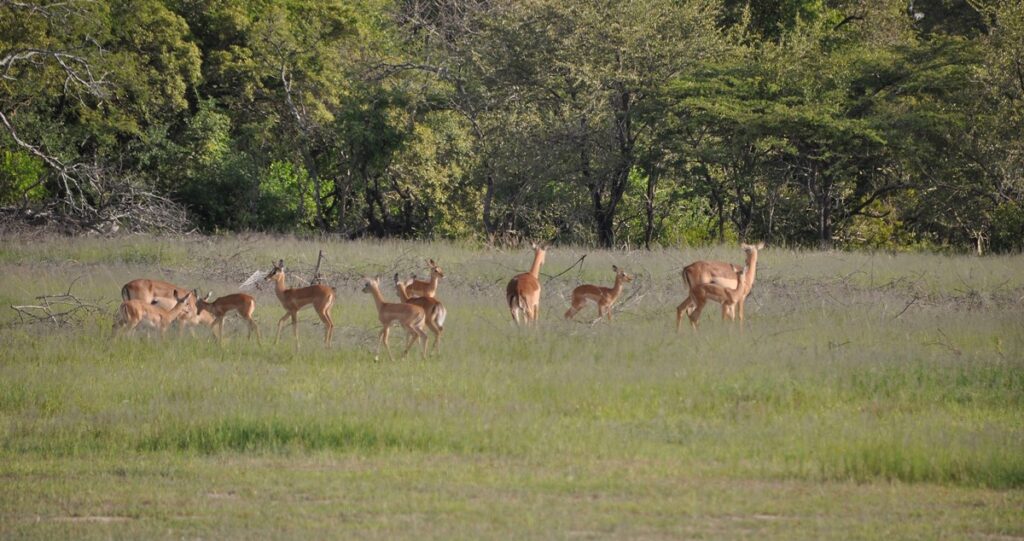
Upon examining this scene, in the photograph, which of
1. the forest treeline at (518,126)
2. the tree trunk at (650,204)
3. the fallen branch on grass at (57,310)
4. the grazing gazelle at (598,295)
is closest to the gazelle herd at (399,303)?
the grazing gazelle at (598,295)

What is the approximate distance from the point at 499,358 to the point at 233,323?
3.94 metres

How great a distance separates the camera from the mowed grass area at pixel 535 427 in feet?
23.5

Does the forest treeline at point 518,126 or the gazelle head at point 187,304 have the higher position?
the forest treeline at point 518,126

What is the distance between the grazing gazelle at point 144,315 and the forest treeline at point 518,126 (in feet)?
39.2

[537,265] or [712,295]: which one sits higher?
[537,265]

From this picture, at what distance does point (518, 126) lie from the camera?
90.7ft

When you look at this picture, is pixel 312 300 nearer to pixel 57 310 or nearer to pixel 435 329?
pixel 435 329

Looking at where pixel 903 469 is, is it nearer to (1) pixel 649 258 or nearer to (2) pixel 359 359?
(2) pixel 359 359

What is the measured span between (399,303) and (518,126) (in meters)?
15.8

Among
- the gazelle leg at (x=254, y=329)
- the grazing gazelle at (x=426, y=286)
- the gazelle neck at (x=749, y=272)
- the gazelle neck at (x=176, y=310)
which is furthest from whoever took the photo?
the gazelle neck at (x=749, y=272)

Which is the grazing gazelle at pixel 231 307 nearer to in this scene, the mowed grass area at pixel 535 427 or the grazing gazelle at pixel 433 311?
the mowed grass area at pixel 535 427

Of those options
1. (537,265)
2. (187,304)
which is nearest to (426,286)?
(537,265)

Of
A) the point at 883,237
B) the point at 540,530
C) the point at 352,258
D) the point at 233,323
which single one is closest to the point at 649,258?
the point at 352,258

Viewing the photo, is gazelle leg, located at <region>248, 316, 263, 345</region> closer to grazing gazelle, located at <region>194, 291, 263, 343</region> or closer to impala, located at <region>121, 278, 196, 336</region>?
grazing gazelle, located at <region>194, 291, 263, 343</region>
